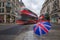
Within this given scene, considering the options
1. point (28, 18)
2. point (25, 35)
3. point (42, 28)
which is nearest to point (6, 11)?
point (25, 35)

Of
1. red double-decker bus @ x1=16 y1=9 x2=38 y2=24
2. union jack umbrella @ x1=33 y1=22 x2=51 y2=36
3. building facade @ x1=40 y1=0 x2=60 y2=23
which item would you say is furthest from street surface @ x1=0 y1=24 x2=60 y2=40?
union jack umbrella @ x1=33 y1=22 x2=51 y2=36

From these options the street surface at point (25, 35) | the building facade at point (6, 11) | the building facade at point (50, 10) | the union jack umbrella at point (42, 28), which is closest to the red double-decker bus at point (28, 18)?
the union jack umbrella at point (42, 28)

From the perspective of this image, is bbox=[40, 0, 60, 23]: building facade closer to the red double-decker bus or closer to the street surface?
the red double-decker bus

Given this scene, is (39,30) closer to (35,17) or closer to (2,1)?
(35,17)

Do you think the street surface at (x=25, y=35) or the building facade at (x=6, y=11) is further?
the building facade at (x=6, y=11)

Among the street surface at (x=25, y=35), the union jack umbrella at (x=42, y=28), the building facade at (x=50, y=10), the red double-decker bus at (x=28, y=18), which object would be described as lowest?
the street surface at (x=25, y=35)

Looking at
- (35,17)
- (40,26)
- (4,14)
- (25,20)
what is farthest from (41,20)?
(4,14)

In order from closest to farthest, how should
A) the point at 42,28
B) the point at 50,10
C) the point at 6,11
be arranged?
the point at 42,28, the point at 50,10, the point at 6,11

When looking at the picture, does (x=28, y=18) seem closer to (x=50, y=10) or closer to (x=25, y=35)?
(x=50, y=10)

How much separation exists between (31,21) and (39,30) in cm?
161

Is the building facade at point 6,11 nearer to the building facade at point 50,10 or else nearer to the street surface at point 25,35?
the street surface at point 25,35

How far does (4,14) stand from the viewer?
432 ft

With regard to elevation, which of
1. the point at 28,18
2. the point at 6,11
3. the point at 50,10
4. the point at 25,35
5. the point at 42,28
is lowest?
the point at 25,35

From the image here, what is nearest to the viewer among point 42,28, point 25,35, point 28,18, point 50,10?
point 42,28
